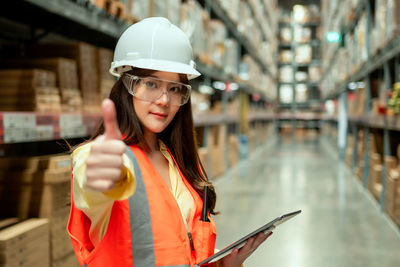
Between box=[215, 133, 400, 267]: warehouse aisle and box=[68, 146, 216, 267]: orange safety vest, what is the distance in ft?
8.36

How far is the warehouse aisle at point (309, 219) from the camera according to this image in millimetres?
3615

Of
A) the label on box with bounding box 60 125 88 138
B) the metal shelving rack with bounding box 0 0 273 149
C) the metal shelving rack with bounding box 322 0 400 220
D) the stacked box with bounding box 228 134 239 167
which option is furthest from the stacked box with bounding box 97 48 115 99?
the stacked box with bounding box 228 134 239 167

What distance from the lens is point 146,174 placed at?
1036mm

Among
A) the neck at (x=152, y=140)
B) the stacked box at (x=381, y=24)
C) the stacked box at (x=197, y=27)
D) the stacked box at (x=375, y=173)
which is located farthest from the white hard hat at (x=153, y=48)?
the stacked box at (x=375, y=173)

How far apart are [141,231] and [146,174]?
139mm

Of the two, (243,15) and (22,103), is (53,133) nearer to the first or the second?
(22,103)

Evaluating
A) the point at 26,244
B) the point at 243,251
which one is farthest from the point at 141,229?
the point at 26,244

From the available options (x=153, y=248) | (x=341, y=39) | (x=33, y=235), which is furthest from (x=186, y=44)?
(x=341, y=39)

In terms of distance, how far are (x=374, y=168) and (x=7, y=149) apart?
187 inches

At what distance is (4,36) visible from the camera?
3.38 m

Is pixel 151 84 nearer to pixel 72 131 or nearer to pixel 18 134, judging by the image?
pixel 18 134

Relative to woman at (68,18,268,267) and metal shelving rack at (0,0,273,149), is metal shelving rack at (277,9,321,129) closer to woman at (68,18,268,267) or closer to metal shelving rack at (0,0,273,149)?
metal shelving rack at (0,0,273,149)

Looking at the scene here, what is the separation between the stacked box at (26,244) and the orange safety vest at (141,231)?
3.32ft

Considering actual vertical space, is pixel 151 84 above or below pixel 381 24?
below
